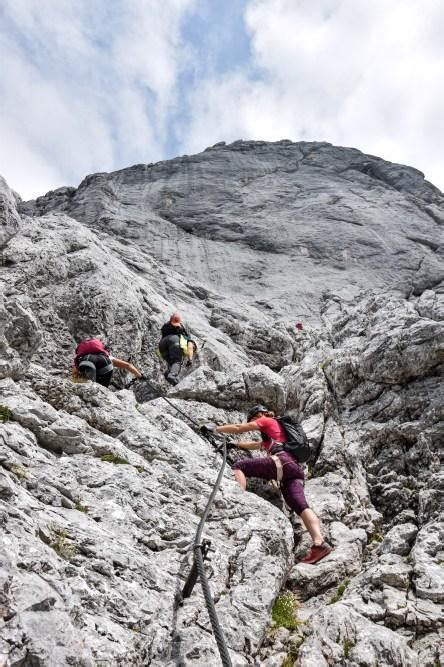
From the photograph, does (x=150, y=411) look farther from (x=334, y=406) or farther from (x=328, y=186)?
(x=328, y=186)

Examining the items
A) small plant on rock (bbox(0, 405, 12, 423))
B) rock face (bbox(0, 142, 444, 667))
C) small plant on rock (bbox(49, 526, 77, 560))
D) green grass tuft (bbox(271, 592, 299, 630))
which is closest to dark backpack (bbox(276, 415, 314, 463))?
rock face (bbox(0, 142, 444, 667))

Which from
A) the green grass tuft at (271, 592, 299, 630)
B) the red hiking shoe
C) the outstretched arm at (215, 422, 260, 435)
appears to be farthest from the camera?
the outstretched arm at (215, 422, 260, 435)

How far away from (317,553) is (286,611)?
5.22 ft

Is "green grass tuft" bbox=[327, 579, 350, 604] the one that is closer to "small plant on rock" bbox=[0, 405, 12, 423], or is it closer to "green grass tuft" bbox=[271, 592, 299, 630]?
"green grass tuft" bbox=[271, 592, 299, 630]

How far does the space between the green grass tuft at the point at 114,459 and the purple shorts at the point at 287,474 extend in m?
2.42

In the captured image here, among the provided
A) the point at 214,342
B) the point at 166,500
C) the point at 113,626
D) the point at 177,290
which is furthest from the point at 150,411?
the point at 177,290

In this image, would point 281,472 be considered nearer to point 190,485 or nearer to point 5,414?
point 190,485

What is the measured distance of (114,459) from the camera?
29.5ft

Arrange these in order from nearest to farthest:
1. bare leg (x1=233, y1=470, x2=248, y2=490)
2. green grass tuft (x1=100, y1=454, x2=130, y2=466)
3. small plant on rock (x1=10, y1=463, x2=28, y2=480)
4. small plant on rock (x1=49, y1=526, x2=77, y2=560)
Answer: small plant on rock (x1=49, y1=526, x2=77, y2=560), small plant on rock (x1=10, y1=463, x2=28, y2=480), green grass tuft (x1=100, y1=454, x2=130, y2=466), bare leg (x1=233, y1=470, x2=248, y2=490)

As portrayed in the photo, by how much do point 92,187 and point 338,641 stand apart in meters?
46.9

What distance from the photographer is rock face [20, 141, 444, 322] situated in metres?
34.4

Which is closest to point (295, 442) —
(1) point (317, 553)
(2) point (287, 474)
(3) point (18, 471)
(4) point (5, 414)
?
(2) point (287, 474)

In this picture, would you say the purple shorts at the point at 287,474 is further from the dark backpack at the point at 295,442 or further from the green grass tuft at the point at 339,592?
the green grass tuft at the point at 339,592

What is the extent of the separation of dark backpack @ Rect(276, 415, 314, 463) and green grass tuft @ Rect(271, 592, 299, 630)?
10.0 feet
